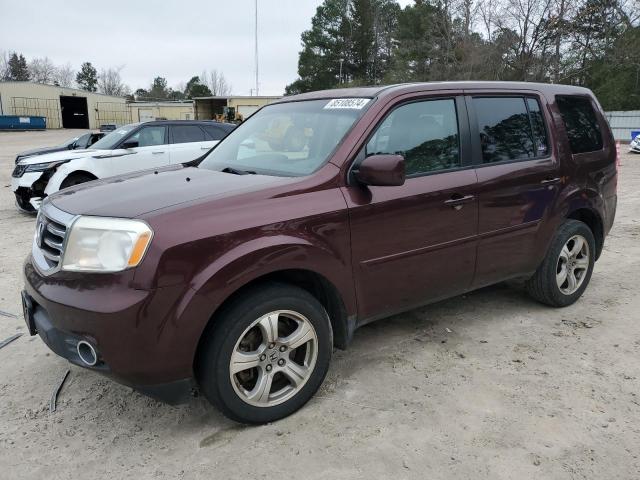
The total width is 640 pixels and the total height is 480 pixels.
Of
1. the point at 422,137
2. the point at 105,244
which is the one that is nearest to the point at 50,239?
the point at 105,244

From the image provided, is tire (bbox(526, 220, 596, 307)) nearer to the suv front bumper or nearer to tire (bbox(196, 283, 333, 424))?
tire (bbox(196, 283, 333, 424))

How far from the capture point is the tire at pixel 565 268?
14.7 feet

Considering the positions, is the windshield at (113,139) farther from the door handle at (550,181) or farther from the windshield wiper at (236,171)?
the door handle at (550,181)

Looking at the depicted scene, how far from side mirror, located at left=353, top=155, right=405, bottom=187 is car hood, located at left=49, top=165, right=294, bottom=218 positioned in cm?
44

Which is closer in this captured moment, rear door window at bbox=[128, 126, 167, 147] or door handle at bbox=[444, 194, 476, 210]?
door handle at bbox=[444, 194, 476, 210]

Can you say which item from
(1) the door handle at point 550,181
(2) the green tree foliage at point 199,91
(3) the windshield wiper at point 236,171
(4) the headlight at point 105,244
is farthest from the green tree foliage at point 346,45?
(4) the headlight at point 105,244

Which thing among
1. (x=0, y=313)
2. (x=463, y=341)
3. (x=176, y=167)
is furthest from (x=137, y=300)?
(x=0, y=313)

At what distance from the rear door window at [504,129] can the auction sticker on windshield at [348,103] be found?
95 cm

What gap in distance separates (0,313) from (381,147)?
12.0 ft

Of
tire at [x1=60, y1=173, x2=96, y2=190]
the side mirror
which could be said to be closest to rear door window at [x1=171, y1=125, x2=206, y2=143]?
tire at [x1=60, y1=173, x2=96, y2=190]

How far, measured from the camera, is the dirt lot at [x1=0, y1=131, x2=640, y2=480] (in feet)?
8.66

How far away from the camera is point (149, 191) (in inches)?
120

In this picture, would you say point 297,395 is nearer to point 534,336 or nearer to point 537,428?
point 537,428

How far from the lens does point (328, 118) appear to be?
355 centimetres
